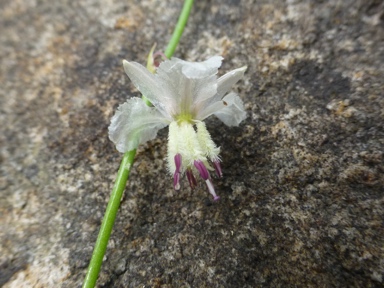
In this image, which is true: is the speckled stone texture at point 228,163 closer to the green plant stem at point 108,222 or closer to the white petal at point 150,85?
the green plant stem at point 108,222

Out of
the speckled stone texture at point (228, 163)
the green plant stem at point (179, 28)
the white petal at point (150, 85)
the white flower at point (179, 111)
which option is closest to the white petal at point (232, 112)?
the white flower at point (179, 111)

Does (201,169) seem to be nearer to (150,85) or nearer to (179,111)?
(179,111)

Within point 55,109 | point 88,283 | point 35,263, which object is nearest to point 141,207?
point 88,283

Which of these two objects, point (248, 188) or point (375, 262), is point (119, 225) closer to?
point (248, 188)

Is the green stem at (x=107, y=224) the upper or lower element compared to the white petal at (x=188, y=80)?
lower

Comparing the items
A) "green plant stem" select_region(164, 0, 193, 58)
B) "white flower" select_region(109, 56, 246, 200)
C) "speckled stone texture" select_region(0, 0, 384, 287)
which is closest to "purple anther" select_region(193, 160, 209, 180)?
"white flower" select_region(109, 56, 246, 200)

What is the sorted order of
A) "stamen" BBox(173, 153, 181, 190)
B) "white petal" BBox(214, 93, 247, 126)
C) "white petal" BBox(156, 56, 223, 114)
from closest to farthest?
"white petal" BBox(156, 56, 223, 114) → "stamen" BBox(173, 153, 181, 190) → "white petal" BBox(214, 93, 247, 126)

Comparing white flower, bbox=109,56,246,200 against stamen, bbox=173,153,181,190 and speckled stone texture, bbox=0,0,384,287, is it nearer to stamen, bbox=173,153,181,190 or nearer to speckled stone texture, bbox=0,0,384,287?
stamen, bbox=173,153,181,190
